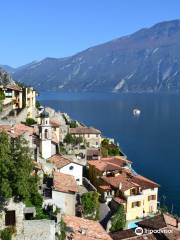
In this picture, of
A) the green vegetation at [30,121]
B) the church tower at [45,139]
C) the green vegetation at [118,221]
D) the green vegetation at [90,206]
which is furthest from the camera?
the green vegetation at [30,121]

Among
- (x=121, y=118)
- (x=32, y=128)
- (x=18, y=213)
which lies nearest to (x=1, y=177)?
(x=18, y=213)

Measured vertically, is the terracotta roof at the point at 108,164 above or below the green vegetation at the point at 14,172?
below

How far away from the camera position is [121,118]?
180000 mm

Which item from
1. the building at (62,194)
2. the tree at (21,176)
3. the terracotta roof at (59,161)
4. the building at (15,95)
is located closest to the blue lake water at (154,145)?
the terracotta roof at (59,161)

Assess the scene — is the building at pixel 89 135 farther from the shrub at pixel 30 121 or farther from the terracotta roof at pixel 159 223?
the terracotta roof at pixel 159 223

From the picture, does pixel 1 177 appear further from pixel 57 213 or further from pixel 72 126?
pixel 72 126

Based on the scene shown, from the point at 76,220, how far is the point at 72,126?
132 feet

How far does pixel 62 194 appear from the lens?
32.9m

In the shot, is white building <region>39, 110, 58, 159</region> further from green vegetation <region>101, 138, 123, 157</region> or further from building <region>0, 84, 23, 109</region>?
green vegetation <region>101, 138, 123, 157</region>

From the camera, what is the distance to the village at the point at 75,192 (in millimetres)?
23094

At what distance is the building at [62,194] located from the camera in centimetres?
3206

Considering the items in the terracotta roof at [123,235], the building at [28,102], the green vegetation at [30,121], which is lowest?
the terracotta roof at [123,235]

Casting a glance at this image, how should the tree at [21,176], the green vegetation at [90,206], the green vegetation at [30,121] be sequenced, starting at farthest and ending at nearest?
the green vegetation at [30,121] < the green vegetation at [90,206] < the tree at [21,176]

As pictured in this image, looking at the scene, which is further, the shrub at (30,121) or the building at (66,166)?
the shrub at (30,121)
